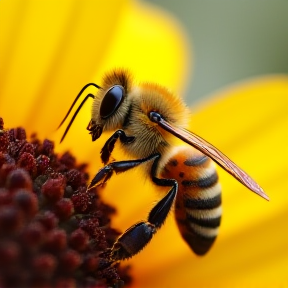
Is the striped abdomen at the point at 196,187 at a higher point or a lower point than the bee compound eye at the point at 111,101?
lower

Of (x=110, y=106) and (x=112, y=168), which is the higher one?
(x=110, y=106)

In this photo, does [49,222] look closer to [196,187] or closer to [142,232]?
[142,232]

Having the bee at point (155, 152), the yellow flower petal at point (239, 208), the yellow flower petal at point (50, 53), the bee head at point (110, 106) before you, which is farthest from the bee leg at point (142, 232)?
the yellow flower petal at point (50, 53)

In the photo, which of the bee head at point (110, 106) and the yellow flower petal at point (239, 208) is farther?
the yellow flower petal at point (239, 208)

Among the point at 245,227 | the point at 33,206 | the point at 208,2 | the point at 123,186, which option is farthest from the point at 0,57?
the point at 208,2

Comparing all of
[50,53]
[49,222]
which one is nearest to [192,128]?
[50,53]

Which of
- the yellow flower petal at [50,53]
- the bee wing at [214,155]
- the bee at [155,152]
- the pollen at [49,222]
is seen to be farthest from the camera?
the yellow flower petal at [50,53]

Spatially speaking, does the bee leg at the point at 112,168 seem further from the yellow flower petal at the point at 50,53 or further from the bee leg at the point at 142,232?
the yellow flower petal at the point at 50,53
